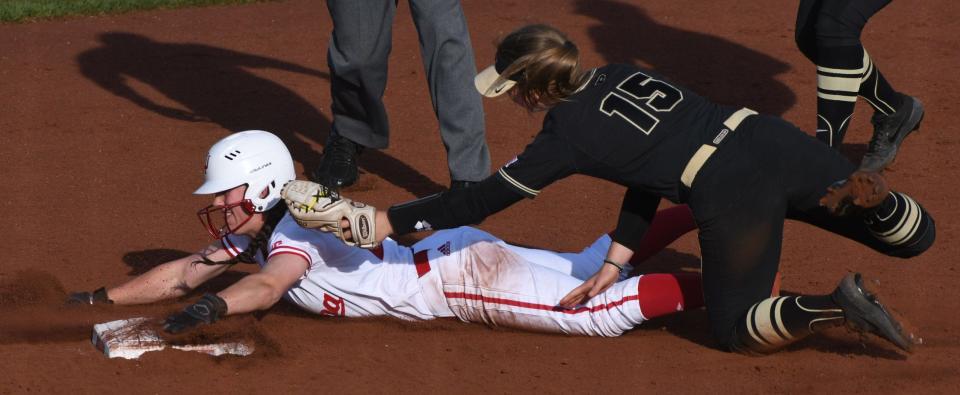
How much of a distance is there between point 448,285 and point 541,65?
111 cm

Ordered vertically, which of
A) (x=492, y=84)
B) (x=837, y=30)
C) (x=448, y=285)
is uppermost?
(x=492, y=84)

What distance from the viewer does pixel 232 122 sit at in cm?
852

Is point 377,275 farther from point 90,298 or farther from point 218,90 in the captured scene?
point 218,90

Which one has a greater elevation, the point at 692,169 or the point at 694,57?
the point at 692,169

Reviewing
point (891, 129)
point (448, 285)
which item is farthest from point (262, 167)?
point (891, 129)

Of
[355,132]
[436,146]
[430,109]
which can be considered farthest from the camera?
[430,109]

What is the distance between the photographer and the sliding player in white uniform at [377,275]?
532cm

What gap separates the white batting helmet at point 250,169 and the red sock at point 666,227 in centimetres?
155

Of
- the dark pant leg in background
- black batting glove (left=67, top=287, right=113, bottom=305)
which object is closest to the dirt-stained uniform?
black batting glove (left=67, top=287, right=113, bottom=305)

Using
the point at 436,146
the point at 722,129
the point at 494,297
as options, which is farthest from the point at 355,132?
the point at 722,129

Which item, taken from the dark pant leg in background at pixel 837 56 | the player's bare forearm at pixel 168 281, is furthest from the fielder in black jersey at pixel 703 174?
the dark pant leg in background at pixel 837 56

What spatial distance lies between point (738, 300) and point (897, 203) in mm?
727

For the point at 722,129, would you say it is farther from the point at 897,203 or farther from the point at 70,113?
the point at 70,113

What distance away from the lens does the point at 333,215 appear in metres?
5.03
